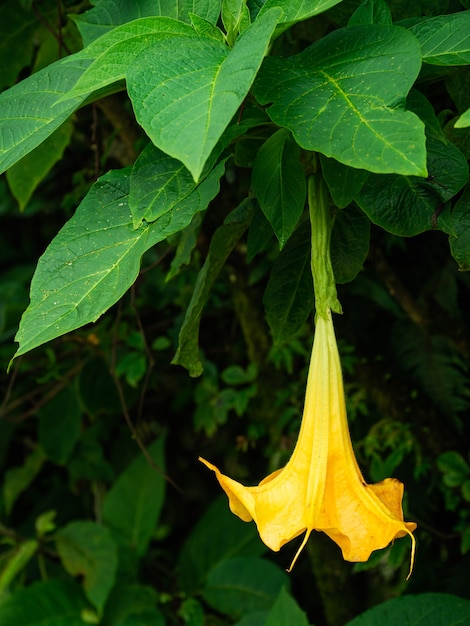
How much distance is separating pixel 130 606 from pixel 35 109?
1210mm

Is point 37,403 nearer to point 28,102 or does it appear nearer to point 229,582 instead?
point 229,582

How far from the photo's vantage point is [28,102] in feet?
2.33

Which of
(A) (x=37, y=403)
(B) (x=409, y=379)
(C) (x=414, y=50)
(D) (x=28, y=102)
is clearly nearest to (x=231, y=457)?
(A) (x=37, y=403)

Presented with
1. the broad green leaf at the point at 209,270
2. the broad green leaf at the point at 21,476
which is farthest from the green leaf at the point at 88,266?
the broad green leaf at the point at 21,476

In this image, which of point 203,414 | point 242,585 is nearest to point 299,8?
point 203,414

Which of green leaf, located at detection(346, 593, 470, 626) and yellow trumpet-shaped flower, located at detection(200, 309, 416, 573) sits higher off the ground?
yellow trumpet-shaped flower, located at detection(200, 309, 416, 573)

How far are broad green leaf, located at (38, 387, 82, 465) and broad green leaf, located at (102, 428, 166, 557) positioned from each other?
6.1 inches

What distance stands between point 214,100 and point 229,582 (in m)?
1.32

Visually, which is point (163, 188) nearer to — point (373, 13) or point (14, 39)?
point (373, 13)

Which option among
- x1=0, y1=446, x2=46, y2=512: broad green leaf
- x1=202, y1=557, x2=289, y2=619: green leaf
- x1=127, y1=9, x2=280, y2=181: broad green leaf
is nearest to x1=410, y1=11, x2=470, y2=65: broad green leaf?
x1=127, y1=9, x2=280, y2=181: broad green leaf

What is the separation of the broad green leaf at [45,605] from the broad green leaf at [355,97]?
127cm

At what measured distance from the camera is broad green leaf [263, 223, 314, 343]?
869 mm

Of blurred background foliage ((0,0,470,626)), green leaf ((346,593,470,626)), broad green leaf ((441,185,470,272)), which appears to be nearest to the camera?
broad green leaf ((441,185,470,272))

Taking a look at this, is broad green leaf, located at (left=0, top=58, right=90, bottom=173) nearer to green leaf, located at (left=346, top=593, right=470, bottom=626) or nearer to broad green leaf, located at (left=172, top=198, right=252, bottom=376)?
broad green leaf, located at (left=172, top=198, right=252, bottom=376)
